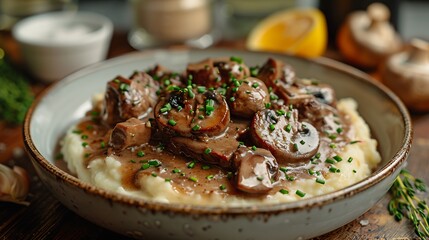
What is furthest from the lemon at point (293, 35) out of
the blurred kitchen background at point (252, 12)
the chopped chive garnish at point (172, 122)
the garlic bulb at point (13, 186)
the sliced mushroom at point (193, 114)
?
the garlic bulb at point (13, 186)

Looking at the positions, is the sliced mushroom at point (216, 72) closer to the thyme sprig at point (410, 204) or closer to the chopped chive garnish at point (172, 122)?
the chopped chive garnish at point (172, 122)

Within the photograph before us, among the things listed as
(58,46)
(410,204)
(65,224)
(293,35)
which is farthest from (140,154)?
(293,35)

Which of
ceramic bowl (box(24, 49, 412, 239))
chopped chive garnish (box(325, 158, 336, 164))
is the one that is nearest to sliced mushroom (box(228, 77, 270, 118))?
chopped chive garnish (box(325, 158, 336, 164))

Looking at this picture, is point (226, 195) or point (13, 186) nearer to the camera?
point (226, 195)

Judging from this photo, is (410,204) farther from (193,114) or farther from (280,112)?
(193,114)

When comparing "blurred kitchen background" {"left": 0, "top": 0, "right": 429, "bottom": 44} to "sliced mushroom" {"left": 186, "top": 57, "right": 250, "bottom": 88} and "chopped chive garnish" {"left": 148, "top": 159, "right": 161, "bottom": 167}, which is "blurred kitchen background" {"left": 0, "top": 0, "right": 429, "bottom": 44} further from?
"chopped chive garnish" {"left": 148, "top": 159, "right": 161, "bottom": 167}

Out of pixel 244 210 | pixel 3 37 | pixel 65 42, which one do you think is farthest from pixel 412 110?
pixel 3 37
